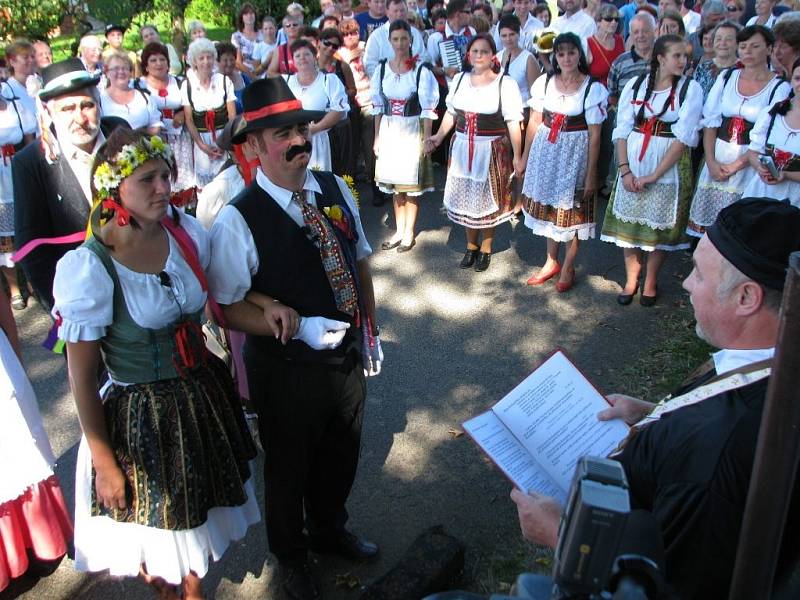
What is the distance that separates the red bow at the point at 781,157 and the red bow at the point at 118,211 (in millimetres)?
4152

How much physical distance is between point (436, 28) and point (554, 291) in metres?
5.91

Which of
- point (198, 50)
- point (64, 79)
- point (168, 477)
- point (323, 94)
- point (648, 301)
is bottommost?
point (648, 301)

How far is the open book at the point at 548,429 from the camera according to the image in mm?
2088

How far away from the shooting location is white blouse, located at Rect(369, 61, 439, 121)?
6652 mm


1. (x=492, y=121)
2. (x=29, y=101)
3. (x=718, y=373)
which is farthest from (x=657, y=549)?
(x=29, y=101)

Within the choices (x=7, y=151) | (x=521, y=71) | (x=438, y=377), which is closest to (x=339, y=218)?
(x=438, y=377)

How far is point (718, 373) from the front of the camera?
5.74ft

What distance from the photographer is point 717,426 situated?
4.98 ft

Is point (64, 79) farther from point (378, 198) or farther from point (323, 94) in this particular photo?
point (378, 198)

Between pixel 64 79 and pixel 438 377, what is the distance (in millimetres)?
2843

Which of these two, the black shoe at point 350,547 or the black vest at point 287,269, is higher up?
the black vest at point 287,269

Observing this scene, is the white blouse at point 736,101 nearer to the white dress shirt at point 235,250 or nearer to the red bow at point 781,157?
the red bow at point 781,157

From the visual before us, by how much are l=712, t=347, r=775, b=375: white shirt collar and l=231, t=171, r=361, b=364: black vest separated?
4.89 feet

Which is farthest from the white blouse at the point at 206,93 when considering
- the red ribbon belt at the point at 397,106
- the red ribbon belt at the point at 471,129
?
the red ribbon belt at the point at 471,129
